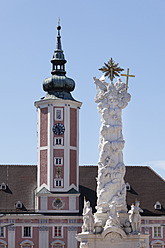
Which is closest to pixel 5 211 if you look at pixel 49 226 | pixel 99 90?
pixel 49 226

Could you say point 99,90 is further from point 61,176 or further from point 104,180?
point 61,176

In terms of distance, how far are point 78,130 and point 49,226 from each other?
871 centimetres

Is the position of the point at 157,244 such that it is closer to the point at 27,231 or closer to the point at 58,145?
the point at 27,231

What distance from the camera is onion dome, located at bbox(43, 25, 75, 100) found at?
7562 centimetres

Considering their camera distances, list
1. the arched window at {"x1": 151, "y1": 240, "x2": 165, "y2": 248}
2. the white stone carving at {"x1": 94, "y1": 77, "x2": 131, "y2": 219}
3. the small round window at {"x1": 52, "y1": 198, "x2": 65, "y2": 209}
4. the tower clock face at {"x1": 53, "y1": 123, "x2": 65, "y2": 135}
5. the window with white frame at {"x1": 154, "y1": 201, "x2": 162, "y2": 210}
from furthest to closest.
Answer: the window with white frame at {"x1": 154, "y1": 201, "x2": 162, "y2": 210} < the tower clock face at {"x1": 53, "y1": 123, "x2": 65, "y2": 135} < the arched window at {"x1": 151, "y1": 240, "x2": 165, "y2": 248} < the small round window at {"x1": 52, "y1": 198, "x2": 65, "y2": 209} < the white stone carving at {"x1": 94, "y1": 77, "x2": 131, "y2": 219}

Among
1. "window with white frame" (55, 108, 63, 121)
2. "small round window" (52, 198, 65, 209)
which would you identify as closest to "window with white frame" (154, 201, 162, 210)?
"small round window" (52, 198, 65, 209)

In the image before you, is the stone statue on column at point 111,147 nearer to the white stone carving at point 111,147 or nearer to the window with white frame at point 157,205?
the white stone carving at point 111,147

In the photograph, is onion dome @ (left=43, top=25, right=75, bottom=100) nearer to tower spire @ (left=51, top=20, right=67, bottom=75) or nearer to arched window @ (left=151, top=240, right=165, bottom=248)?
tower spire @ (left=51, top=20, right=67, bottom=75)

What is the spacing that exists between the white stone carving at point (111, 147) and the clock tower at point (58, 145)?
66.4 feet

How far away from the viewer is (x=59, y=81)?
75.6 m

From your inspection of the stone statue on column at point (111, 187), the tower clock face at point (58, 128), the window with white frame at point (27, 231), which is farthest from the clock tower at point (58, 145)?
the stone statue on column at point (111, 187)

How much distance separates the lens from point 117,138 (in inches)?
2116

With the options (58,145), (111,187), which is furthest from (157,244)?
(111,187)

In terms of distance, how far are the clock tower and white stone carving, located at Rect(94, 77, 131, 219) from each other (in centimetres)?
2023
